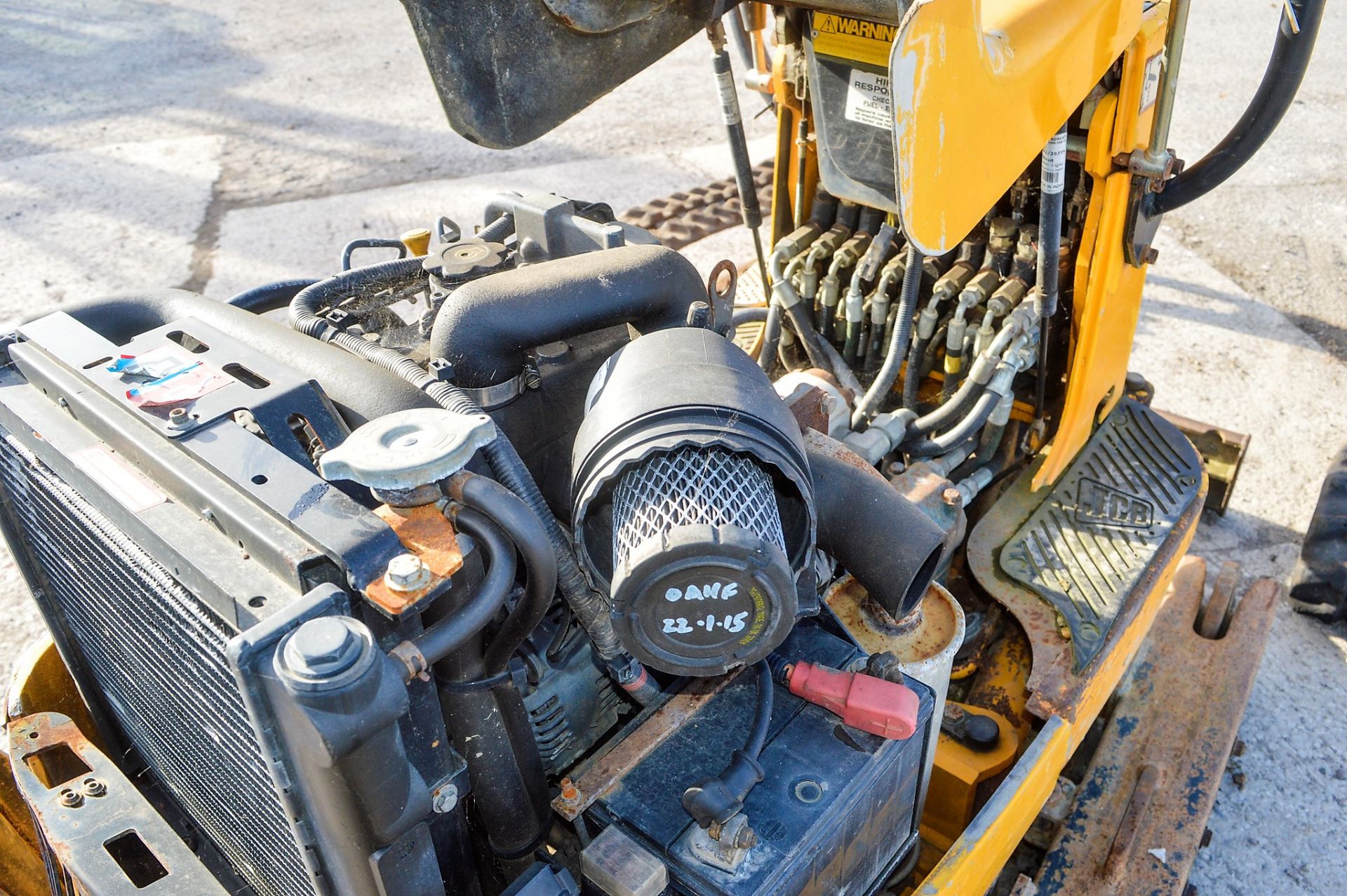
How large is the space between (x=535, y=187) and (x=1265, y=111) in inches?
147

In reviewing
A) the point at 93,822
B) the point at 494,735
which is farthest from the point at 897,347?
the point at 93,822

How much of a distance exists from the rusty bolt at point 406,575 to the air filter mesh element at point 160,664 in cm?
22

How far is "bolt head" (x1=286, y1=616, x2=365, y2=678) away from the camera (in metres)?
0.90

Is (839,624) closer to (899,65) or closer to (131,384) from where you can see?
(899,65)

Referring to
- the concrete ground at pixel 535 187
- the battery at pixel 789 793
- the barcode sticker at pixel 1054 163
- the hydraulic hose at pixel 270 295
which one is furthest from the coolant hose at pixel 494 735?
the concrete ground at pixel 535 187

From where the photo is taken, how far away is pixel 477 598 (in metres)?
1.09

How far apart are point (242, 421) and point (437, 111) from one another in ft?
17.2

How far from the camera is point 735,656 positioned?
1.23 meters

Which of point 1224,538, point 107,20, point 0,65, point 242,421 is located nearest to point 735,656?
point 242,421

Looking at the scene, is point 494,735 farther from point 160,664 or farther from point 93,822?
point 93,822

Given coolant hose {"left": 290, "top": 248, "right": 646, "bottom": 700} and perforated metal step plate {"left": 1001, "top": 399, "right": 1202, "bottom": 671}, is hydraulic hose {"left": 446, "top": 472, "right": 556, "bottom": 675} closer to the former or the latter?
coolant hose {"left": 290, "top": 248, "right": 646, "bottom": 700}

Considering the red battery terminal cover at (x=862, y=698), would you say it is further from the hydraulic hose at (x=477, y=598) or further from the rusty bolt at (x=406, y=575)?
the rusty bolt at (x=406, y=575)

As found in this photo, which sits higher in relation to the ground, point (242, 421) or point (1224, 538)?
point (242, 421)

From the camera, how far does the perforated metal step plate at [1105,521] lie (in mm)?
2107
